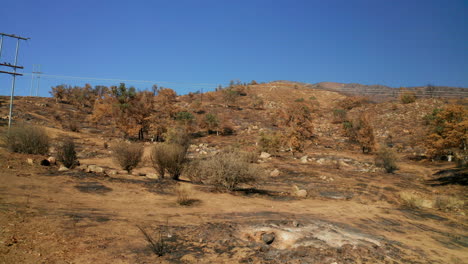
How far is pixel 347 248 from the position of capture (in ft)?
17.0

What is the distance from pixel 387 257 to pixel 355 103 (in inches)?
2281

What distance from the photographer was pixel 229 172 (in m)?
10.9

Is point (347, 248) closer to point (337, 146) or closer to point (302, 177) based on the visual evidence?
point (302, 177)

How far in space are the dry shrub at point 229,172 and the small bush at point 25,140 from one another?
8883mm

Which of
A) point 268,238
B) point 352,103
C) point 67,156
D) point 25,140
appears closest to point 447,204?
point 268,238

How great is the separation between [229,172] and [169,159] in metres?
3.13

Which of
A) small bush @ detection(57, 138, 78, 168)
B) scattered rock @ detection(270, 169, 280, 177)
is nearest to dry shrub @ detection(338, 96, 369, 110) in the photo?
scattered rock @ detection(270, 169, 280, 177)

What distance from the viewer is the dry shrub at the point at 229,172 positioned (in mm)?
10961

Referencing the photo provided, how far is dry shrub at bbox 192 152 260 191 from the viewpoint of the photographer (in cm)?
1096

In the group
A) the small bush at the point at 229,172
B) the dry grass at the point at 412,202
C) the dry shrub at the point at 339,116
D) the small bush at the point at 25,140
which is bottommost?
the dry grass at the point at 412,202

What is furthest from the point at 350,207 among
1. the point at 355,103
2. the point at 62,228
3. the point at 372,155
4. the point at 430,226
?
the point at 355,103

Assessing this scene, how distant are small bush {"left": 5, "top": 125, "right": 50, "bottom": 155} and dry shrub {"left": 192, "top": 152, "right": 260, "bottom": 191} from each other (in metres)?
8.88

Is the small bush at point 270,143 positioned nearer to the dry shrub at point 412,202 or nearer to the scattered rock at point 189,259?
the dry shrub at point 412,202

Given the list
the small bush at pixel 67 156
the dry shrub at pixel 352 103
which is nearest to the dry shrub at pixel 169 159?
the small bush at pixel 67 156
